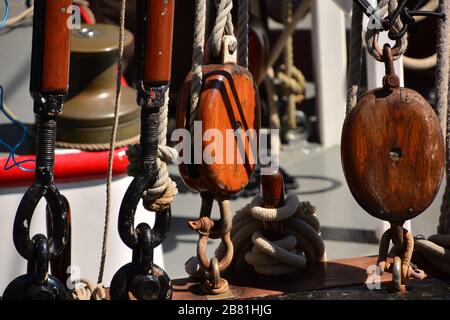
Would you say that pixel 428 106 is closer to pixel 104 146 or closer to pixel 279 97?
pixel 104 146

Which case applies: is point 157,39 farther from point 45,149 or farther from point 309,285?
point 309,285

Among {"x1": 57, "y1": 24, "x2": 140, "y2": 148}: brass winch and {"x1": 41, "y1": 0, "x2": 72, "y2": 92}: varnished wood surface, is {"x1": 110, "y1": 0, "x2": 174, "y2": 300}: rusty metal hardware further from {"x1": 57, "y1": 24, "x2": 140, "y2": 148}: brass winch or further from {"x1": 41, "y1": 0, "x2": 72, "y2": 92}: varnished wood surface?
{"x1": 57, "y1": 24, "x2": 140, "y2": 148}: brass winch

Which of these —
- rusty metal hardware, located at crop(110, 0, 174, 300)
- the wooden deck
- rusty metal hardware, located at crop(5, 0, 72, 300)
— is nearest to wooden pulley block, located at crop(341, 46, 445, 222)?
the wooden deck

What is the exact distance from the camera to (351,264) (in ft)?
3.60

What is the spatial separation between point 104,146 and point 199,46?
709mm

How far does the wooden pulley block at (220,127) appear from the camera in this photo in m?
0.90

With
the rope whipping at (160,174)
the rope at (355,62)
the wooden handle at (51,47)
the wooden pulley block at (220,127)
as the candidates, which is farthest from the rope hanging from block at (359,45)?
the wooden handle at (51,47)

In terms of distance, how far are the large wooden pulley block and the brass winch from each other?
2.31 feet

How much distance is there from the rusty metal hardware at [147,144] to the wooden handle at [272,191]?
0.24 m

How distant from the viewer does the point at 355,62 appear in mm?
983

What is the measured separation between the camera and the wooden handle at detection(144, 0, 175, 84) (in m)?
0.85

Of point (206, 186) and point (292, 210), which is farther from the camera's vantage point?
point (292, 210)

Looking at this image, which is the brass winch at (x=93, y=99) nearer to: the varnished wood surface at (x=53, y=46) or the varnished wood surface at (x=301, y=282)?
the varnished wood surface at (x=301, y=282)

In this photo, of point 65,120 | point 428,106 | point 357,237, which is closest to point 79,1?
point 65,120
